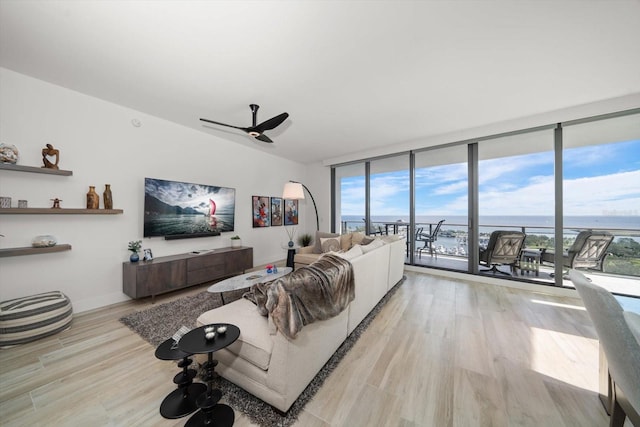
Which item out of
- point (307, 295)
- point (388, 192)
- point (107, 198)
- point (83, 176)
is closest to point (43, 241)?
point (107, 198)

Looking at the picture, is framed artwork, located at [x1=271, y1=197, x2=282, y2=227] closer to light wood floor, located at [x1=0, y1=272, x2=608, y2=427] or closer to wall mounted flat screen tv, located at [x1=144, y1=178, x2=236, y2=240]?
wall mounted flat screen tv, located at [x1=144, y1=178, x2=236, y2=240]

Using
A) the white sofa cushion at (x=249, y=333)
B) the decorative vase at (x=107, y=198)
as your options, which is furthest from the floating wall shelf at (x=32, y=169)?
the white sofa cushion at (x=249, y=333)

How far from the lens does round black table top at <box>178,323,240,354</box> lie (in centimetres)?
122

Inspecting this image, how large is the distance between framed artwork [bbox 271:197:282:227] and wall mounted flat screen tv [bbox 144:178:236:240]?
120 centimetres

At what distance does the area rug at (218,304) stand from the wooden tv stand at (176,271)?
271mm

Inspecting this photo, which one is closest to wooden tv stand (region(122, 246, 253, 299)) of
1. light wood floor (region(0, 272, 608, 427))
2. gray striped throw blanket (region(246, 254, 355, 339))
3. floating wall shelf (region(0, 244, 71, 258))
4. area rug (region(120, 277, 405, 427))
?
area rug (region(120, 277, 405, 427))

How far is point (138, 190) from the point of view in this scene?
3.29 m

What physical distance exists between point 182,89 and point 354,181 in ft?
14.0

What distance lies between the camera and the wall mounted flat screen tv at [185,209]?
3.35 metres

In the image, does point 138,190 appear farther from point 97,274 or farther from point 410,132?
point 410,132

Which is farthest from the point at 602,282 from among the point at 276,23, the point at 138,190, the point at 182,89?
the point at 138,190

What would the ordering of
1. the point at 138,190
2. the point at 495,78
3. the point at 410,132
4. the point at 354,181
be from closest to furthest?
1. the point at 495,78
2. the point at 138,190
3. the point at 410,132
4. the point at 354,181

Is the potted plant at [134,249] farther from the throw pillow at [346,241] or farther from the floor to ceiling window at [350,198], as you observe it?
the floor to ceiling window at [350,198]

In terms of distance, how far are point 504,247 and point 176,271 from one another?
18.3 ft
